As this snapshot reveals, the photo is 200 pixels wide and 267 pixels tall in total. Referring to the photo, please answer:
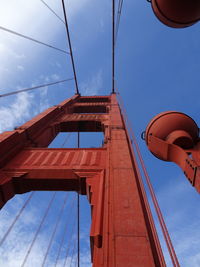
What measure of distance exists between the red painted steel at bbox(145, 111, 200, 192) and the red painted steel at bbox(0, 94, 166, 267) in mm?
1219

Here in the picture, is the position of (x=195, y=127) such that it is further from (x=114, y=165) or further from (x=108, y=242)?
(x=108, y=242)

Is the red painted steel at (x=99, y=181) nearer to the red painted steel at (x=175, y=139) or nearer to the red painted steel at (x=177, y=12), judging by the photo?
the red painted steel at (x=175, y=139)

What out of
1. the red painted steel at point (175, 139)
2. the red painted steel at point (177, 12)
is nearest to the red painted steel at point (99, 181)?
the red painted steel at point (175, 139)

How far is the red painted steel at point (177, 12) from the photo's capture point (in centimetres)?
307

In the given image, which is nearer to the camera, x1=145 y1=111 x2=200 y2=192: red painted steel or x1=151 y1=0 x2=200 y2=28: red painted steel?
x1=151 y1=0 x2=200 y2=28: red painted steel

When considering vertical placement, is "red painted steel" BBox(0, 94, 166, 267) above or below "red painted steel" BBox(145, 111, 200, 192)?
below

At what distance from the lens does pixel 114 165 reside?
5504 millimetres

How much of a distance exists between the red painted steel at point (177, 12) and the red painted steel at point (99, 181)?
371cm

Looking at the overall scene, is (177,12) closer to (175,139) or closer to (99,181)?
(175,139)

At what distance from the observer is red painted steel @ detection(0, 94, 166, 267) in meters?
3.04

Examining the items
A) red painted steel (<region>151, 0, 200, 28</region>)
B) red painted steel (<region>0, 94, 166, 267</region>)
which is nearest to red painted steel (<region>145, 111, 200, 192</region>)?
red painted steel (<region>0, 94, 166, 267</region>)

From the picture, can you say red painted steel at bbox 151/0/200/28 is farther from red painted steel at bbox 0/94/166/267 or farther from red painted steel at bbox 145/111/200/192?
red painted steel at bbox 0/94/166/267

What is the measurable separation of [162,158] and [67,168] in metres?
3.24

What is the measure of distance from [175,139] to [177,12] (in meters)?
2.43
